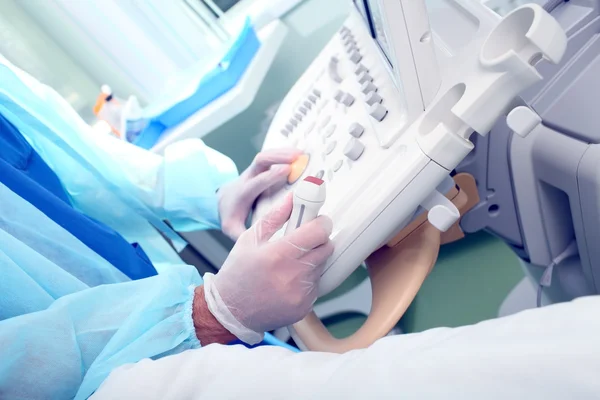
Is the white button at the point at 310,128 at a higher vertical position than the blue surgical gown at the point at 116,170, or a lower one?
lower

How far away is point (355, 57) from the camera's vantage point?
2.26ft

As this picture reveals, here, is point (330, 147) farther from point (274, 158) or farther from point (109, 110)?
point (109, 110)

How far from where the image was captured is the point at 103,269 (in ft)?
2.07

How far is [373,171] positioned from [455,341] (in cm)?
24

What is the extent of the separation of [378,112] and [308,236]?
0.17 meters

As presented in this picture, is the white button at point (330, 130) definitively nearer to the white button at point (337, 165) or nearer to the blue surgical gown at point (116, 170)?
the white button at point (337, 165)

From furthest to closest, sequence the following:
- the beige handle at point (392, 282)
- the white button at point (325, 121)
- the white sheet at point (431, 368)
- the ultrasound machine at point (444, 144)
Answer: the white button at point (325, 121)
the beige handle at point (392, 282)
the ultrasound machine at point (444, 144)
the white sheet at point (431, 368)

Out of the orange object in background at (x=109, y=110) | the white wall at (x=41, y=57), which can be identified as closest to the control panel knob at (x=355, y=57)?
the orange object in background at (x=109, y=110)

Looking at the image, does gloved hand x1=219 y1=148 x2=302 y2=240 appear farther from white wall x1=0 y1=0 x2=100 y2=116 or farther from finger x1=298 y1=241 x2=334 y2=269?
white wall x1=0 y1=0 x2=100 y2=116

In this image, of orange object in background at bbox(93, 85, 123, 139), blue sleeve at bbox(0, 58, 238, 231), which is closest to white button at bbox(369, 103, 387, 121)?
blue sleeve at bbox(0, 58, 238, 231)

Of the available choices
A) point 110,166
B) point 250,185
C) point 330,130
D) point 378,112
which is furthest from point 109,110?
point 378,112

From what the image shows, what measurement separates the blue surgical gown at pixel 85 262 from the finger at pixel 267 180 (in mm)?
141

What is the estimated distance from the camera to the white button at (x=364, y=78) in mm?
605

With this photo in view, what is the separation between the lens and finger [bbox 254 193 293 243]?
53cm
